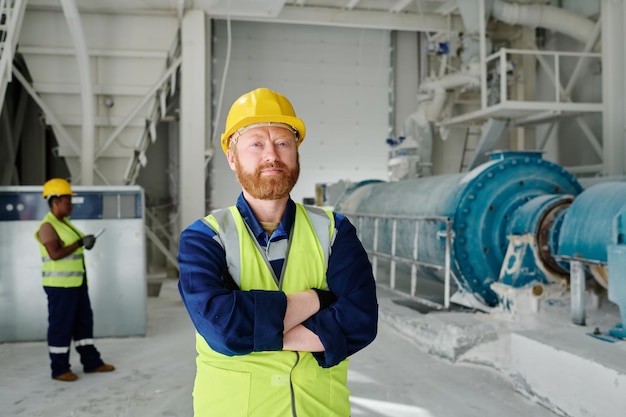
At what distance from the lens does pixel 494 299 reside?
5277mm

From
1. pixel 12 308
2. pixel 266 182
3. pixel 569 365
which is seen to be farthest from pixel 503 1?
pixel 266 182

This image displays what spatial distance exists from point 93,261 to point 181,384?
6.86 ft

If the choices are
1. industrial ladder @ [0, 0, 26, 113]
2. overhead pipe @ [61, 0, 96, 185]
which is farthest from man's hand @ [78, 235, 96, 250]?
overhead pipe @ [61, 0, 96, 185]

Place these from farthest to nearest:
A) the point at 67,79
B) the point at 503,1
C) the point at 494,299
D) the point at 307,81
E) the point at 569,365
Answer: the point at 307,81
the point at 503,1
the point at 67,79
the point at 494,299
the point at 569,365

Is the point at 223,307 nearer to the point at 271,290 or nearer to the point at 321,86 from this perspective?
the point at 271,290

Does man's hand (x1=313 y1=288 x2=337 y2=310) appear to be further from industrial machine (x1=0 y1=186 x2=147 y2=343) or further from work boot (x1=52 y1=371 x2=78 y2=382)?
industrial machine (x1=0 y1=186 x2=147 y2=343)

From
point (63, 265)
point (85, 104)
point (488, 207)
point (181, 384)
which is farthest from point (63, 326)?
point (488, 207)

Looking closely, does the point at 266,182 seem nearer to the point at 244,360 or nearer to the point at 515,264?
the point at 244,360

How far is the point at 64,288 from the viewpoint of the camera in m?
4.47

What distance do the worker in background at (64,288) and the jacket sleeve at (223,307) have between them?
324 cm

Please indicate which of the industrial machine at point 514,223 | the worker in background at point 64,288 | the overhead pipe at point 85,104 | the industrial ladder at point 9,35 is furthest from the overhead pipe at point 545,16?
the worker in background at point 64,288

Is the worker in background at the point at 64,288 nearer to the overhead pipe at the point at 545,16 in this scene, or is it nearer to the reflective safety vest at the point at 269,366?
the reflective safety vest at the point at 269,366

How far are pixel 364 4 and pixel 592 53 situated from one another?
14.4 ft

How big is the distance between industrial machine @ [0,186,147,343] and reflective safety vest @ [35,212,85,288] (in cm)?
122
